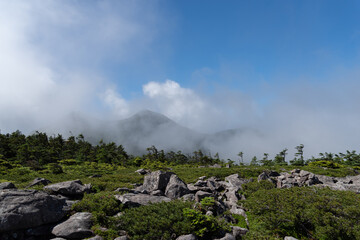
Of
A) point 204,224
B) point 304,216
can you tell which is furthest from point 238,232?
point 304,216

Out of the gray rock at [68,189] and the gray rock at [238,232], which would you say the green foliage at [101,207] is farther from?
the gray rock at [238,232]

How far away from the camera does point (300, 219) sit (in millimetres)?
12945

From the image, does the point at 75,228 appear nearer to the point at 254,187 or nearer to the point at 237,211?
the point at 237,211

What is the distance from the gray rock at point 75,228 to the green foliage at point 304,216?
32.5 feet

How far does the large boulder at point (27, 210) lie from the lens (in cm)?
1081

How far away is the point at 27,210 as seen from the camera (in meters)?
11.5

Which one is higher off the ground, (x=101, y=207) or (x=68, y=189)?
(x=68, y=189)

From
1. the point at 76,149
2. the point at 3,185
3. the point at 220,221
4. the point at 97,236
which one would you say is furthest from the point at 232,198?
the point at 76,149

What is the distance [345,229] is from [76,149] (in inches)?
3869

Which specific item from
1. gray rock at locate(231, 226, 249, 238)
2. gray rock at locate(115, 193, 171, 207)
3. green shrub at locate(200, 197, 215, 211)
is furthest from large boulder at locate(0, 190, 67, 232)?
gray rock at locate(231, 226, 249, 238)

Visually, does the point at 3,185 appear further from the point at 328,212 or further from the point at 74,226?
the point at 328,212

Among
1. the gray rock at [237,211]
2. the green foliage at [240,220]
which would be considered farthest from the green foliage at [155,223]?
the gray rock at [237,211]

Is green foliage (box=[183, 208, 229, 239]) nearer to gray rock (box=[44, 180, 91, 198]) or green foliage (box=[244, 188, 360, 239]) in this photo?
green foliage (box=[244, 188, 360, 239])

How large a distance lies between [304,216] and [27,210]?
17.6 metres
